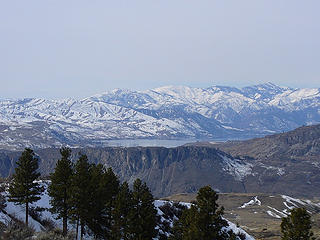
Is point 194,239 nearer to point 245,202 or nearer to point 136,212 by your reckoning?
point 136,212

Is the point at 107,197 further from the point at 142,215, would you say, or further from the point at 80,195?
the point at 142,215

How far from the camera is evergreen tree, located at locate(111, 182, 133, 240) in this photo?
112 ft

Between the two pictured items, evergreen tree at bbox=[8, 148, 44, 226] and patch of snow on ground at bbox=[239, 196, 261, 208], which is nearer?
evergreen tree at bbox=[8, 148, 44, 226]

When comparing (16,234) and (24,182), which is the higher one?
(24,182)

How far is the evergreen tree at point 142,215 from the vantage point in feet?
112

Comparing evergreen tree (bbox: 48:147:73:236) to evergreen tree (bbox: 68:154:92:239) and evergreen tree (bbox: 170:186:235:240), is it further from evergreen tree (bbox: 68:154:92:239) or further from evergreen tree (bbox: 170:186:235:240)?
evergreen tree (bbox: 170:186:235:240)

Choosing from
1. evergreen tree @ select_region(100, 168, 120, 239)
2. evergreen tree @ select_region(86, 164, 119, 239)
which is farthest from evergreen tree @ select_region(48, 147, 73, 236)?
evergreen tree @ select_region(100, 168, 120, 239)

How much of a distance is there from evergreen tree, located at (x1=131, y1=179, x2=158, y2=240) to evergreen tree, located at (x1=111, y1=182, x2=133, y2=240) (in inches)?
17.6

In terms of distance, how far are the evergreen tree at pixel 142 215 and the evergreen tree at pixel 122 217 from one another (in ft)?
1.47

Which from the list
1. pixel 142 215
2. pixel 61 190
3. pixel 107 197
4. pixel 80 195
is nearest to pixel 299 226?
pixel 142 215

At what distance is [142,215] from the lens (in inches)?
1375

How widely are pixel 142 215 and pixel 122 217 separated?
2.05 meters

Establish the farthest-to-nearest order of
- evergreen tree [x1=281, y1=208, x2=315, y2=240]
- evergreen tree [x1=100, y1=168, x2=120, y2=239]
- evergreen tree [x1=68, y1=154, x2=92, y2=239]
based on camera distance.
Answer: evergreen tree [x1=100, y1=168, x2=120, y2=239] < evergreen tree [x1=68, y1=154, x2=92, y2=239] < evergreen tree [x1=281, y1=208, x2=315, y2=240]

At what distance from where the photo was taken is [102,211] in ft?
132
